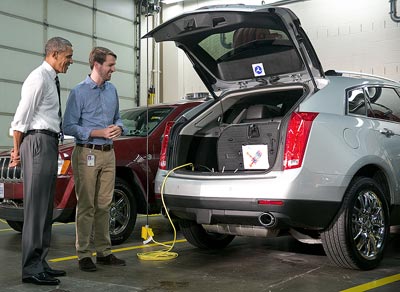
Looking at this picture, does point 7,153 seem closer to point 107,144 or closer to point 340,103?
→ point 107,144

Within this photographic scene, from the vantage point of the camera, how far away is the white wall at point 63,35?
1374cm

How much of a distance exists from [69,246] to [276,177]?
9.28 feet

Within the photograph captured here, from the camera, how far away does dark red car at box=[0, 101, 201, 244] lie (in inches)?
206

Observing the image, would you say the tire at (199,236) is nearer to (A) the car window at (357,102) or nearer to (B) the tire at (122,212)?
(B) the tire at (122,212)

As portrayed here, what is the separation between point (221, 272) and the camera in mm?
4234

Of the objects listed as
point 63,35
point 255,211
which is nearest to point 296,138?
point 255,211

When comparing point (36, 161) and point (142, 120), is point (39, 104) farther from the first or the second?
point (142, 120)

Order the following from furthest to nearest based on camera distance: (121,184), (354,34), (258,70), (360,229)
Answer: (354,34) → (121,184) → (258,70) → (360,229)

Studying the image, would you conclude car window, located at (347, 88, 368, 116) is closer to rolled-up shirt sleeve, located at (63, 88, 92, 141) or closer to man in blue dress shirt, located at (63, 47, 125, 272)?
man in blue dress shirt, located at (63, 47, 125, 272)

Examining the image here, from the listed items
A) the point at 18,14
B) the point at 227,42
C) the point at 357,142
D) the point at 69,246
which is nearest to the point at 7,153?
the point at 69,246

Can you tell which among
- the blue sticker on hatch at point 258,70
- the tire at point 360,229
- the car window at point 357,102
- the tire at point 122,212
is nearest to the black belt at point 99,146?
the tire at point 122,212

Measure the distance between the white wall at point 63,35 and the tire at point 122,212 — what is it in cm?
906

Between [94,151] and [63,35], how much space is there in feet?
38.1

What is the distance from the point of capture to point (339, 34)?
13305 mm
